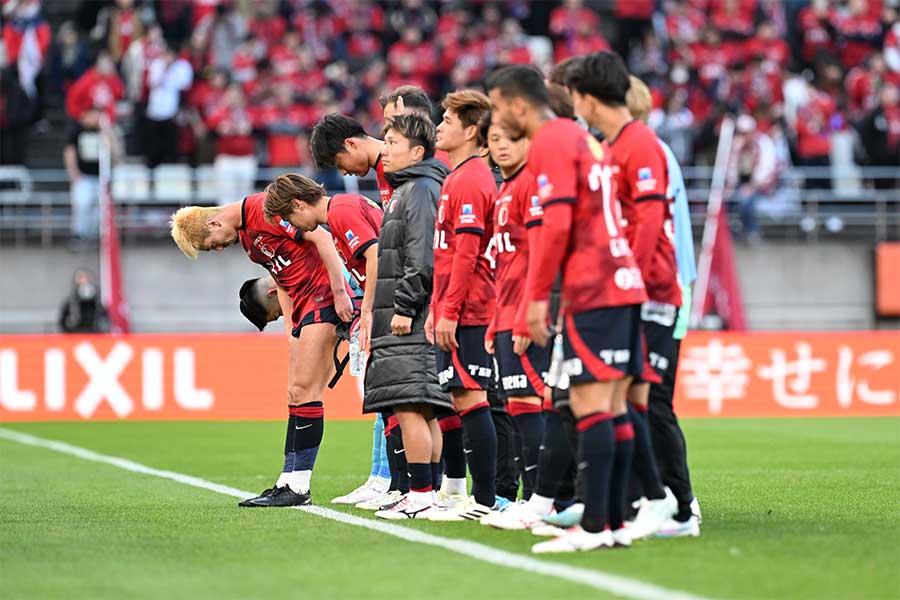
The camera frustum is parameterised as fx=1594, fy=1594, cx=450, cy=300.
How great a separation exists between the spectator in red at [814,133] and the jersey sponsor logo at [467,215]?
1816 centimetres

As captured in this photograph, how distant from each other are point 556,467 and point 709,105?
737 inches

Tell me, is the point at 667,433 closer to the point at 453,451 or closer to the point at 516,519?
the point at 516,519

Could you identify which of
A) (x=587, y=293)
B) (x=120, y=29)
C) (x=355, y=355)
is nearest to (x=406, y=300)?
(x=355, y=355)

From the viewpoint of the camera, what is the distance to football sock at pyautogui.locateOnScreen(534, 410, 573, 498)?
782 cm

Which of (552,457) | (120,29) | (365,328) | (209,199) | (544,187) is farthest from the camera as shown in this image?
(120,29)

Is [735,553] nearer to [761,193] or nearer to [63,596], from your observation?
[63,596]

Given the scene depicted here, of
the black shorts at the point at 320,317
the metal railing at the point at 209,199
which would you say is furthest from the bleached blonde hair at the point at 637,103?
the metal railing at the point at 209,199

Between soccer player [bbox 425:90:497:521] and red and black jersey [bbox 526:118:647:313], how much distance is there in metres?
1.28

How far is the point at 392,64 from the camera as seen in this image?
25203 millimetres

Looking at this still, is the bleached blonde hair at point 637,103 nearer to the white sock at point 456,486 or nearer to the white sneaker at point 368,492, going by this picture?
the white sock at point 456,486

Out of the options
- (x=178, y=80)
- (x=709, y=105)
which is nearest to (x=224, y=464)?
(x=178, y=80)

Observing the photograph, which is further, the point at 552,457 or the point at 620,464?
the point at 552,457

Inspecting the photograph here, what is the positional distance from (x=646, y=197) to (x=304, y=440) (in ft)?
10.7

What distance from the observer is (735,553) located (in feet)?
23.2
